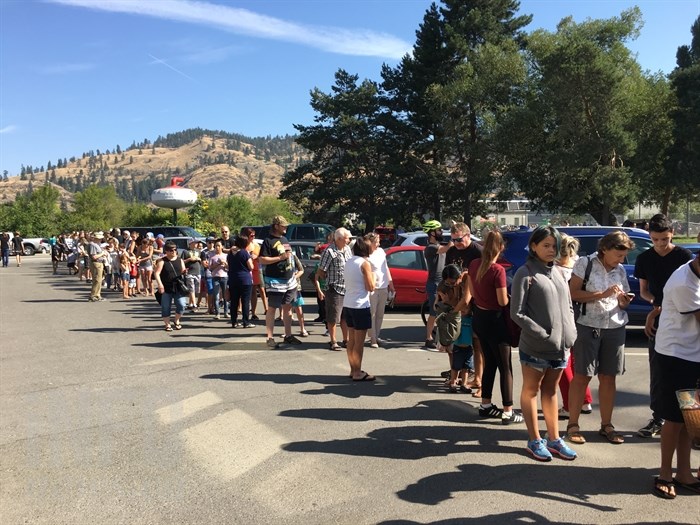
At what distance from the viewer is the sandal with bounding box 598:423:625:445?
4.80m

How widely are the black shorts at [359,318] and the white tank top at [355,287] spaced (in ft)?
0.20

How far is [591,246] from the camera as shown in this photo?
988 centimetres

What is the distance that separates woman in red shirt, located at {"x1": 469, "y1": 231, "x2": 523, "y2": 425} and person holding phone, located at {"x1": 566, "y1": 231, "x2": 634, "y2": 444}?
0.58 meters

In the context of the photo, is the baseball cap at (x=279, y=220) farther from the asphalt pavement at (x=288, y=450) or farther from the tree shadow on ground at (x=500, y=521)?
the tree shadow on ground at (x=500, y=521)

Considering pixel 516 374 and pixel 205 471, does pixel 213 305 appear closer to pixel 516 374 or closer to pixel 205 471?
pixel 516 374

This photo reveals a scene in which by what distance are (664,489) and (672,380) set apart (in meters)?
0.73

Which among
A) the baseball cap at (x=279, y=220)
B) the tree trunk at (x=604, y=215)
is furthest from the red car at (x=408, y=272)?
the tree trunk at (x=604, y=215)

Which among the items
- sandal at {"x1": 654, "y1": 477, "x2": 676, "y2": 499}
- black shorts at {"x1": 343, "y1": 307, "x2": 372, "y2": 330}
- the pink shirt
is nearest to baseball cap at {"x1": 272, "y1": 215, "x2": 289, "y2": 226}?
black shorts at {"x1": 343, "y1": 307, "x2": 372, "y2": 330}

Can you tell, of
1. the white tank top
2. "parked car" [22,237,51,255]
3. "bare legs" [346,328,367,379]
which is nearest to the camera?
"bare legs" [346,328,367,379]

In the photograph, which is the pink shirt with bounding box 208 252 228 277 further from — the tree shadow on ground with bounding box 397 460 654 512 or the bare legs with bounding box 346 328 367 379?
the tree shadow on ground with bounding box 397 460 654 512

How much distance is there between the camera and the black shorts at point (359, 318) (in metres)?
6.79

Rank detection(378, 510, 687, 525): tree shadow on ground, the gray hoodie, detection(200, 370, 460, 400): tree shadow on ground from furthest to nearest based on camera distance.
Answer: detection(200, 370, 460, 400): tree shadow on ground
the gray hoodie
detection(378, 510, 687, 525): tree shadow on ground

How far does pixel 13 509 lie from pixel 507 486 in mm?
3382

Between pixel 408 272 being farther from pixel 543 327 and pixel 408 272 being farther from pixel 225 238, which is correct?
pixel 543 327
